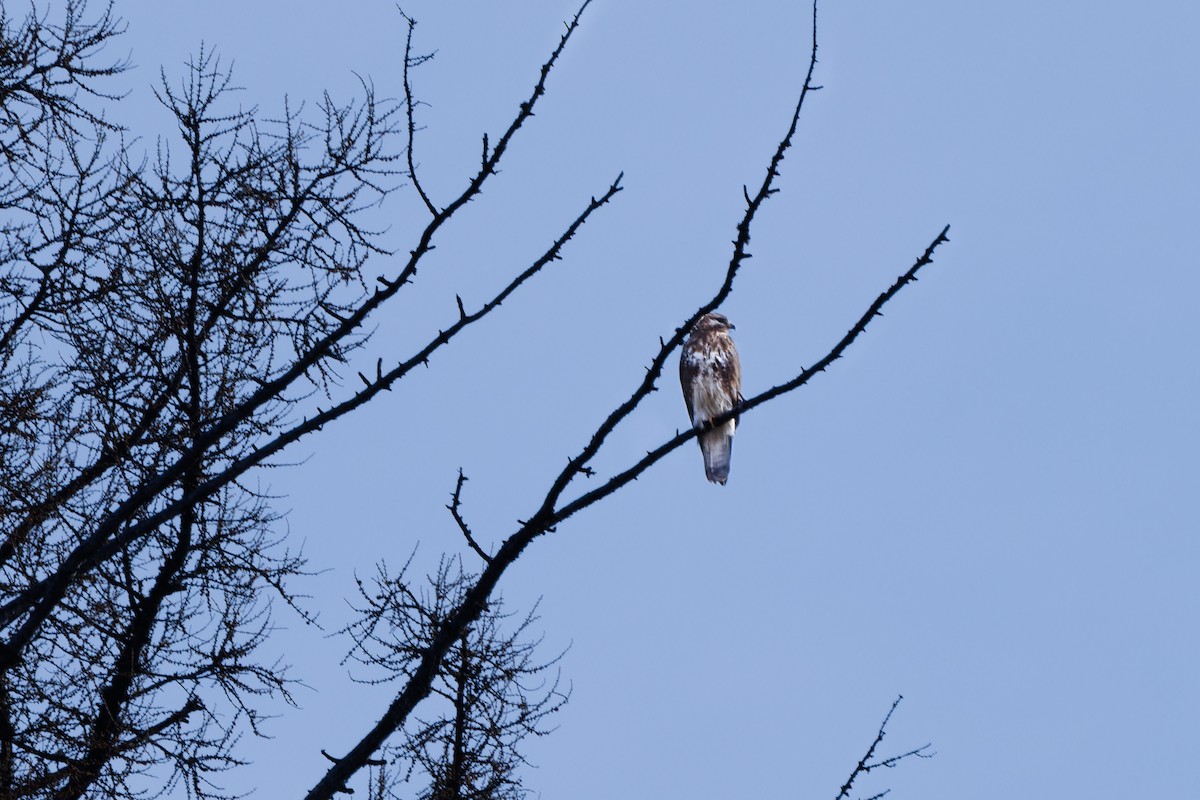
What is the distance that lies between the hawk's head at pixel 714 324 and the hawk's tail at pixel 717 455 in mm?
935

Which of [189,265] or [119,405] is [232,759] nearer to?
[119,405]

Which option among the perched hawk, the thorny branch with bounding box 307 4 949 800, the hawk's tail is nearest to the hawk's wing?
the perched hawk

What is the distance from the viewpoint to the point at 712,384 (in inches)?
348

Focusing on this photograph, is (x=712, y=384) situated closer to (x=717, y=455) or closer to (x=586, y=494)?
(x=717, y=455)

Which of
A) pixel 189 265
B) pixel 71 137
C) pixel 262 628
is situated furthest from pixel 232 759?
pixel 71 137

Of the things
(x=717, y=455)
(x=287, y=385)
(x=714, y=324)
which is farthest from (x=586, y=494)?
(x=714, y=324)

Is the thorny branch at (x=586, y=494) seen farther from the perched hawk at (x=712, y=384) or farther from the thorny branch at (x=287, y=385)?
the perched hawk at (x=712, y=384)

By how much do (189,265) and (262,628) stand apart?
2396mm

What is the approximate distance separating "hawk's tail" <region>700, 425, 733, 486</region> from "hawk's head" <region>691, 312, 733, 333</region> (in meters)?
0.93

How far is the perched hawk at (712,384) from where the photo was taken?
8.52m

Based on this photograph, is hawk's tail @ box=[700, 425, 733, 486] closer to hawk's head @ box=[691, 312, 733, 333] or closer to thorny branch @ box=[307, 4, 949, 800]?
hawk's head @ box=[691, 312, 733, 333]

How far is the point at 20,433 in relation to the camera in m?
5.96

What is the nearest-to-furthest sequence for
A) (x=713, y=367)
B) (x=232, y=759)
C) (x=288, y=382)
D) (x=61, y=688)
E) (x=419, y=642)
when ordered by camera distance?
1. (x=288, y=382)
2. (x=61, y=688)
3. (x=232, y=759)
4. (x=419, y=642)
5. (x=713, y=367)

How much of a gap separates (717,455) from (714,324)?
1.21m
